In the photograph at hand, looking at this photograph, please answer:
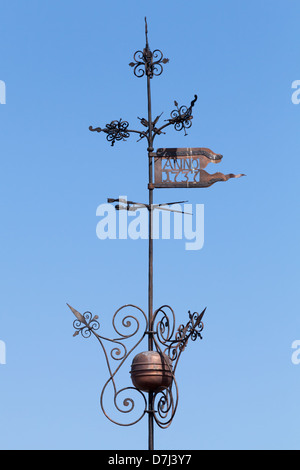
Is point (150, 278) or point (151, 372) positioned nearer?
point (151, 372)

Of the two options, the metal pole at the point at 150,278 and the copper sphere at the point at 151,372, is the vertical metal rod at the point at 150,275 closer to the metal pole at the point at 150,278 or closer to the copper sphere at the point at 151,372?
the metal pole at the point at 150,278

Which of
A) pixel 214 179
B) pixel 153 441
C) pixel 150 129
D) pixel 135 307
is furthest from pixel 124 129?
pixel 153 441

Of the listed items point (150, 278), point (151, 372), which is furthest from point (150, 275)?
point (151, 372)

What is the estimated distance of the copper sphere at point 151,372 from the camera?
29.8 ft

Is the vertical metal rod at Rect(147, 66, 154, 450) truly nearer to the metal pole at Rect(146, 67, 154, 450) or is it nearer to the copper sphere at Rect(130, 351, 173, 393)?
the metal pole at Rect(146, 67, 154, 450)

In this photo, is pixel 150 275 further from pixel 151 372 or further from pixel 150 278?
pixel 151 372

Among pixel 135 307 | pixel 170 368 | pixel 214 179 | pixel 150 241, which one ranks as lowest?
pixel 170 368

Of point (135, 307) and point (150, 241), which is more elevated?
point (150, 241)

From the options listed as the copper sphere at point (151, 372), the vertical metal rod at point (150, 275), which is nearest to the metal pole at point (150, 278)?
the vertical metal rod at point (150, 275)

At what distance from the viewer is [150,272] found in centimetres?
948

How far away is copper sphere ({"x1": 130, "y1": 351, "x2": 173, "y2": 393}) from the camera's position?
357 inches

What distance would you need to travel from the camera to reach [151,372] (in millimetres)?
9070
